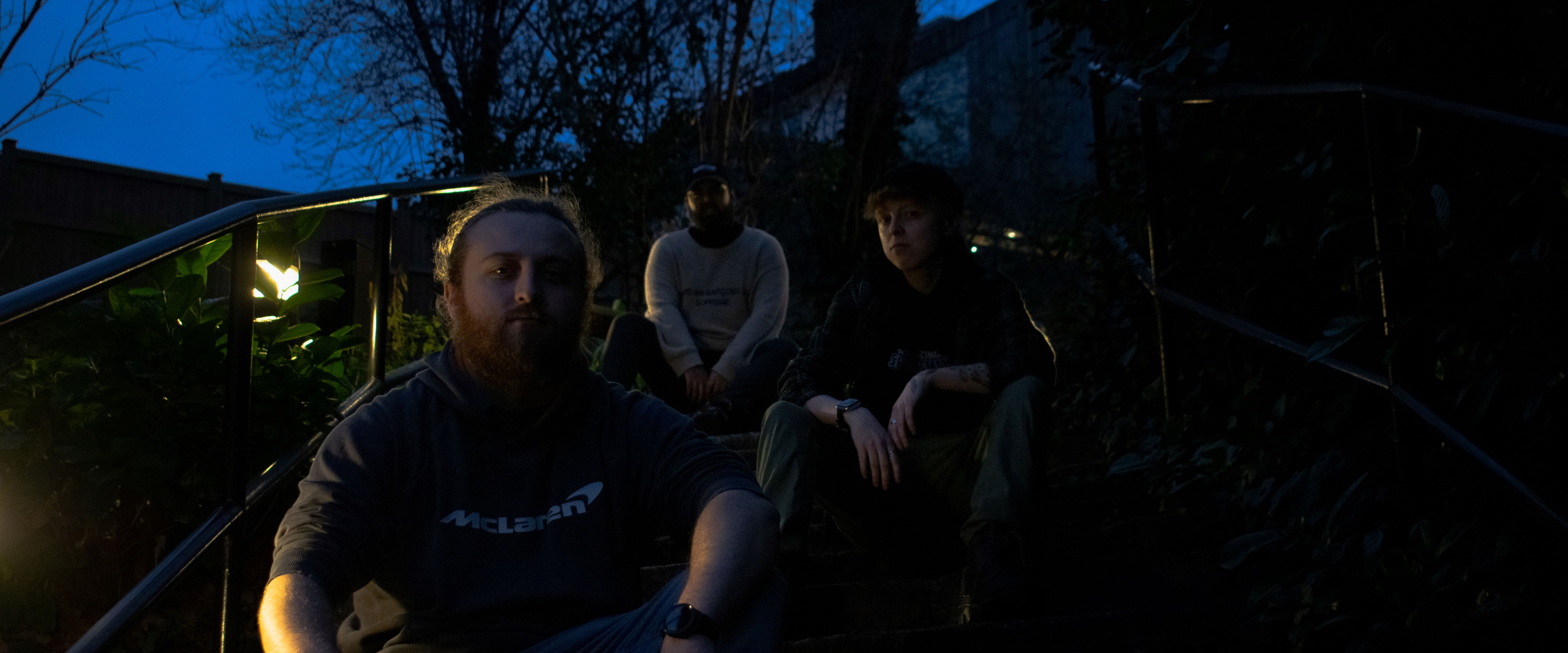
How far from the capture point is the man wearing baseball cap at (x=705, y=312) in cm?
404

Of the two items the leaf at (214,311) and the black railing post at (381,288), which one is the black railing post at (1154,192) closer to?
the black railing post at (381,288)

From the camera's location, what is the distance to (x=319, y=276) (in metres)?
2.61

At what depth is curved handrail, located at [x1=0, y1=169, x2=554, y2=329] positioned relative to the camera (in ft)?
4.24

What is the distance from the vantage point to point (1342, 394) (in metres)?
2.10

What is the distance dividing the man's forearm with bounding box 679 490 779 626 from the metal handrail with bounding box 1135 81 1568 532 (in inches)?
38.6

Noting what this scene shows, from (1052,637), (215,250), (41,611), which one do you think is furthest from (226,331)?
(1052,637)

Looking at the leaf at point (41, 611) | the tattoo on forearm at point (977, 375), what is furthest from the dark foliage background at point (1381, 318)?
the leaf at point (41, 611)

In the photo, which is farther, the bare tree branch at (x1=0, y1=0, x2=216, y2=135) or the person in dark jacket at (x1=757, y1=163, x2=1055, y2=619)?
the bare tree branch at (x1=0, y1=0, x2=216, y2=135)

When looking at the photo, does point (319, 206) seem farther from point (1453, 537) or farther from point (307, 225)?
point (1453, 537)

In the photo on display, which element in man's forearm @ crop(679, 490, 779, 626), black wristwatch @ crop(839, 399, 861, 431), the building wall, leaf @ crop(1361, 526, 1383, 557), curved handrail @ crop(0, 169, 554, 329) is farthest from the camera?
the building wall

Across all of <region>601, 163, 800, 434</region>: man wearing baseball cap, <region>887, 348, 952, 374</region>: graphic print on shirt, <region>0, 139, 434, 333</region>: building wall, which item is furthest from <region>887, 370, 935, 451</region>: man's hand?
<region>0, 139, 434, 333</region>: building wall

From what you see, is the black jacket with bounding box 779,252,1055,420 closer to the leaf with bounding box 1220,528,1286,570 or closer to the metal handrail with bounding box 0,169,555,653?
the leaf with bounding box 1220,528,1286,570

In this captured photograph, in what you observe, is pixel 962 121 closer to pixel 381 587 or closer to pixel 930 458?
pixel 930 458

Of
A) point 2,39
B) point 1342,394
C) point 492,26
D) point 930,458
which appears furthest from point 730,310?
point 492,26
